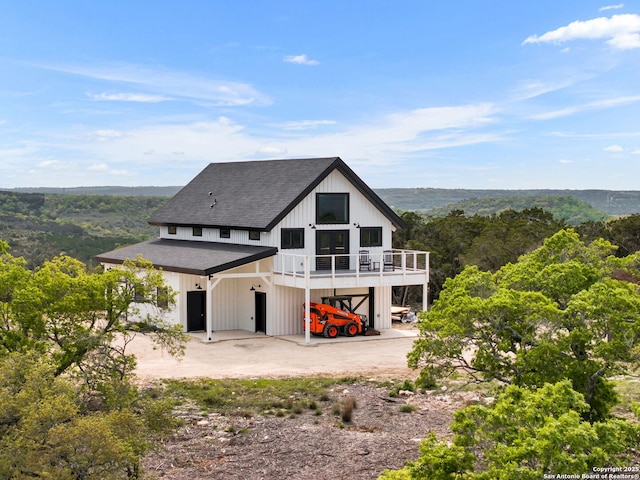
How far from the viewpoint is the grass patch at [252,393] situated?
19.5 m

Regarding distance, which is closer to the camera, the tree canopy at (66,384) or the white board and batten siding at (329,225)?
the tree canopy at (66,384)

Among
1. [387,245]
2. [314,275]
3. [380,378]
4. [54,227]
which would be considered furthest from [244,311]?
[54,227]

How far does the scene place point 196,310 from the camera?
31391mm

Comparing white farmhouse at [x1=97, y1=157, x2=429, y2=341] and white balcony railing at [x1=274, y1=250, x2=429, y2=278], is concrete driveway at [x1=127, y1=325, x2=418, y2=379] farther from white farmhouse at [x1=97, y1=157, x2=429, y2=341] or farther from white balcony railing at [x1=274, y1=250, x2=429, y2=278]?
white balcony railing at [x1=274, y1=250, x2=429, y2=278]

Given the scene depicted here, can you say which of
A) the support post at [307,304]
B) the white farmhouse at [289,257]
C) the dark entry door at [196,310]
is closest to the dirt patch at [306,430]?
the support post at [307,304]

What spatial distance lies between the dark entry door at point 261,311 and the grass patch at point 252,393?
8379mm

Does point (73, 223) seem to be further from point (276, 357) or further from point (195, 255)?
point (276, 357)

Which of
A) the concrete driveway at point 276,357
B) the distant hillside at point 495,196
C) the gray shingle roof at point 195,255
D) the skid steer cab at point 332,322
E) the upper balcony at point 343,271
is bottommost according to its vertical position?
the concrete driveway at point 276,357

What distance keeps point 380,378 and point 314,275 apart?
24.2 ft

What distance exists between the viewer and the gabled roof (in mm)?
31172

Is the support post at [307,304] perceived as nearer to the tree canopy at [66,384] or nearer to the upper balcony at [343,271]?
the upper balcony at [343,271]

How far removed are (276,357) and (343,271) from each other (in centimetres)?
645

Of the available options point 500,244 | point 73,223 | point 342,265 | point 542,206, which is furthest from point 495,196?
point 342,265

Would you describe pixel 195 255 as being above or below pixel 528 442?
above
